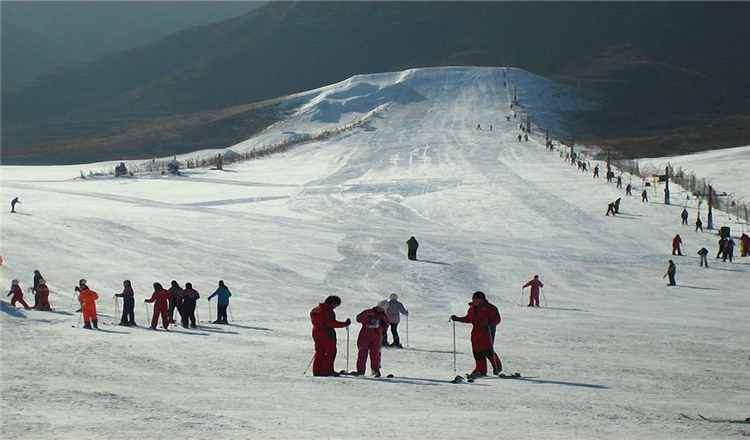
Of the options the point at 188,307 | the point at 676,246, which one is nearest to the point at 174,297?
the point at 188,307

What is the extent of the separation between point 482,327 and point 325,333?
220cm

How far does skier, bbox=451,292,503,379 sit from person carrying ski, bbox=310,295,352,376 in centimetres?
166

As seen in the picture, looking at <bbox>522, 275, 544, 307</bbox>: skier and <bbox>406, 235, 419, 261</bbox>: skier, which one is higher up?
<bbox>406, 235, 419, 261</bbox>: skier

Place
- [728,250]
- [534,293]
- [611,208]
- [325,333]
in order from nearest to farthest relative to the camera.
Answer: [325,333]
[534,293]
[728,250]
[611,208]

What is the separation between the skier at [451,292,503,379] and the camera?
1107cm

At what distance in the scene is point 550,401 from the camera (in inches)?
380

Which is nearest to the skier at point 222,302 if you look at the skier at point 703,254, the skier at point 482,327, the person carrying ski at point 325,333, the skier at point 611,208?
the person carrying ski at point 325,333

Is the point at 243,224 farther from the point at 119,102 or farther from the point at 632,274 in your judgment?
the point at 119,102

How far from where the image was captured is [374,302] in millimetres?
21000

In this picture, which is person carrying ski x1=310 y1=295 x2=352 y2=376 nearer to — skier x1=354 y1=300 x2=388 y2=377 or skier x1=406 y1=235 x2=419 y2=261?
skier x1=354 y1=300 x2=388 y2=377

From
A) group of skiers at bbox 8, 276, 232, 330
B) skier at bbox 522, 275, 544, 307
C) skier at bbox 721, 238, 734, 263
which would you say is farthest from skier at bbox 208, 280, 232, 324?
skier at bbox 721, 238, 734, 263

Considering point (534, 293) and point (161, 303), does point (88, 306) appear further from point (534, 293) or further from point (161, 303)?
point (534, 293)

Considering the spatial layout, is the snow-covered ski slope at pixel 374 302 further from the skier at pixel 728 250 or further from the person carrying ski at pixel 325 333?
the skier at pixel 728 250

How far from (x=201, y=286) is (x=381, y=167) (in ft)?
126
